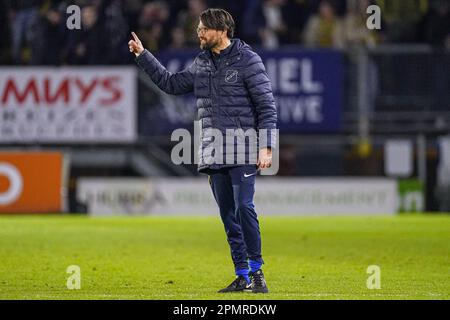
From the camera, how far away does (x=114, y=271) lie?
1274cm

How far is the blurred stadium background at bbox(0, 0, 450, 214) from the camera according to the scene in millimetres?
24000

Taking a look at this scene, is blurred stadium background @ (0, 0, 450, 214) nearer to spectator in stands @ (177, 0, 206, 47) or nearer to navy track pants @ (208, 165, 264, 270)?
spectator in stands @ (177, 0, 206, 47)

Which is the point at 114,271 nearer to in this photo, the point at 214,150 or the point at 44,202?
the point at 214,150

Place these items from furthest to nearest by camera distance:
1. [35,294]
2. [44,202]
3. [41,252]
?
[44,202] → [41,252] → [35,294]

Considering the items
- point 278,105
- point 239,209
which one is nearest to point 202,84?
point 239,209

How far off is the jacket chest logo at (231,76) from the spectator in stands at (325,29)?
15.1 metres

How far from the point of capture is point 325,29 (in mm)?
25562

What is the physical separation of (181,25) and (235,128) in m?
15.1

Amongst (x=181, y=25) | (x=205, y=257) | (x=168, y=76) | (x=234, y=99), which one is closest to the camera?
(x=234, y=99)

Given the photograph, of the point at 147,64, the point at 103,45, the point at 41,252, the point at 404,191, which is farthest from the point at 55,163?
the point at 147,64

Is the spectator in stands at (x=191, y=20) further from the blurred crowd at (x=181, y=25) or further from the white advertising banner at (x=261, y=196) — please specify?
the white advertising banner at (x=261, y=196)

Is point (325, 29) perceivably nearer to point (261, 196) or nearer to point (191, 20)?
point (191, 20)

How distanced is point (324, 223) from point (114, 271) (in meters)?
9.53

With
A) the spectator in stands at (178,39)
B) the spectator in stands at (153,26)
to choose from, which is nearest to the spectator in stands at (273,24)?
the spectator in stands at (178,39)
